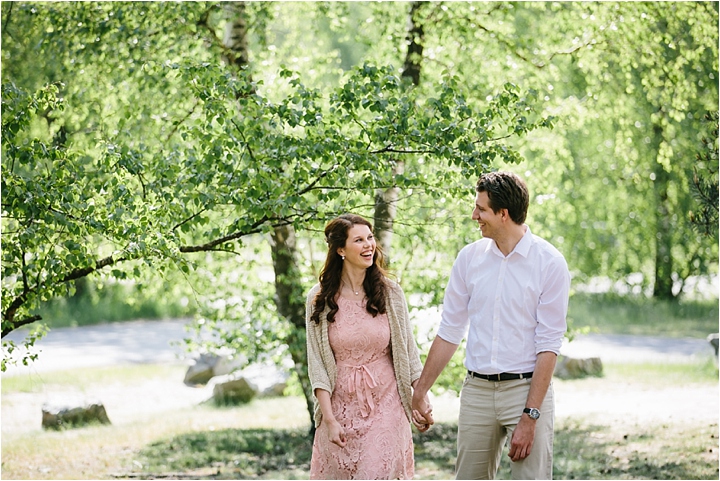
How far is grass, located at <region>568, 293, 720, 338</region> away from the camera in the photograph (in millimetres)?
16547

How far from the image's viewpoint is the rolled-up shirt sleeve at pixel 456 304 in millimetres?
4203

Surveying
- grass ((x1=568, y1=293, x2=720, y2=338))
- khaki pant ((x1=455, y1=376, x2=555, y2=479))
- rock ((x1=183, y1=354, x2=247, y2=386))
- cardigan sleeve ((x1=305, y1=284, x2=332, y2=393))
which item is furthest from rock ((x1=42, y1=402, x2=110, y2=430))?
grass ((x1=568, y1=293, x2=720, y2=338))

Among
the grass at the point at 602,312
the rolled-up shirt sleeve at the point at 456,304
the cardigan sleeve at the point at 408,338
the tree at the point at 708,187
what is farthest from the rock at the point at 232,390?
Answer: the rolled-up shirt sleeve at the point at 456,304

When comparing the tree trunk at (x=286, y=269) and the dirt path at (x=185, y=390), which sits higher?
the tree trunk at (x=286, y=269)

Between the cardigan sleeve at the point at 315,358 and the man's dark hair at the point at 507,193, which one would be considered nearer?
the man's dark hair at the point at 507,193

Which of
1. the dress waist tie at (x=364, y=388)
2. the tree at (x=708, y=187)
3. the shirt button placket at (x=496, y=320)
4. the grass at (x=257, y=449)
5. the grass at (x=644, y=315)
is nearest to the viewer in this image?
the shirt button placket at (x=496, y=320)

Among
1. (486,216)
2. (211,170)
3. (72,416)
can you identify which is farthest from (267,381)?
(486,216)

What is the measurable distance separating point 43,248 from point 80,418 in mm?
5013

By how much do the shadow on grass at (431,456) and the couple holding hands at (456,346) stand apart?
315 cm

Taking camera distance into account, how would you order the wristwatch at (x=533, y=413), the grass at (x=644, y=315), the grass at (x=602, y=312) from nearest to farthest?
the wristwatch at (x=533, y=413)
the grass at (x=644, y=315)
the grass at (x=602, y=312)

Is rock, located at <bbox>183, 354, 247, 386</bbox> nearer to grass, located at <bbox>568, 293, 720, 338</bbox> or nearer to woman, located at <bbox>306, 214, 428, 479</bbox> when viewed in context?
grass, located at <bbox>568, 293, 720, 338</bbox>

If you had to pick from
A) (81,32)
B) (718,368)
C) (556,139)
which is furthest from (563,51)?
(718,368)

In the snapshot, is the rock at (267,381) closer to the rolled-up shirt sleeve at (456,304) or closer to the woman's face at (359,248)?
the woman's face at (359,248)

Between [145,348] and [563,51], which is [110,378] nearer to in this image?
[145,348]
